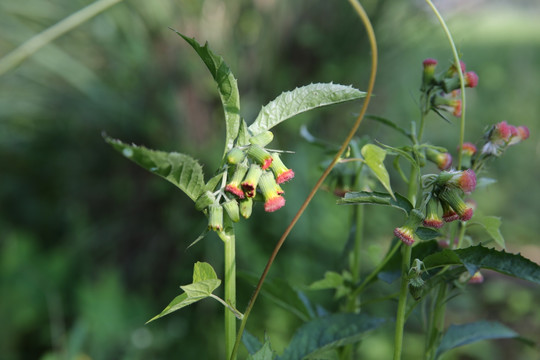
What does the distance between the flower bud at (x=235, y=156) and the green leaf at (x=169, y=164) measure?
2 cm

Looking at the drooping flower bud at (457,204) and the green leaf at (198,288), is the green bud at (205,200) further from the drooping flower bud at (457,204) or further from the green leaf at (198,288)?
the drooping flower bud at (457,204)

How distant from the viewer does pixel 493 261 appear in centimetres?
39

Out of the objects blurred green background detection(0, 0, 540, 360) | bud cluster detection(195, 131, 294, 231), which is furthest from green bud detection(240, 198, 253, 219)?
blurred green background detection(0, 0, 540, 360)

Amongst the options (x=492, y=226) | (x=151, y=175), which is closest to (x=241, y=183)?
(x=492, y=226)

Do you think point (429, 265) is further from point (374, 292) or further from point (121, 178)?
point (121, 178)

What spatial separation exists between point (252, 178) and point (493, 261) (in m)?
0.19

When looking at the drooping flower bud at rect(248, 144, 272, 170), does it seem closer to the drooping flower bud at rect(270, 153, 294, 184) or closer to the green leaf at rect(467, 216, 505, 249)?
the drooping flower bud at rect(270, 153, 294, 184)

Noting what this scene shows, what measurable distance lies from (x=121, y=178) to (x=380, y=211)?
997mm

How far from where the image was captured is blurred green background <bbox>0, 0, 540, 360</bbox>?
5.50 feet

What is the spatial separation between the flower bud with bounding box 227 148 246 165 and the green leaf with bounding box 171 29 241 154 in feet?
0.06

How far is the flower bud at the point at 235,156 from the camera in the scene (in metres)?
0.38

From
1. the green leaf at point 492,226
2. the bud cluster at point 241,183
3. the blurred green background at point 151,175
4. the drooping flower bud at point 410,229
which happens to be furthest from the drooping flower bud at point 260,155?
the blurred green background at point 151,175

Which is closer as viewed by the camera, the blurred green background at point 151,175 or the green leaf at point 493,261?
the green leaf at point 493,261

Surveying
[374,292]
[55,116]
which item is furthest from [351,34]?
[55,116]
